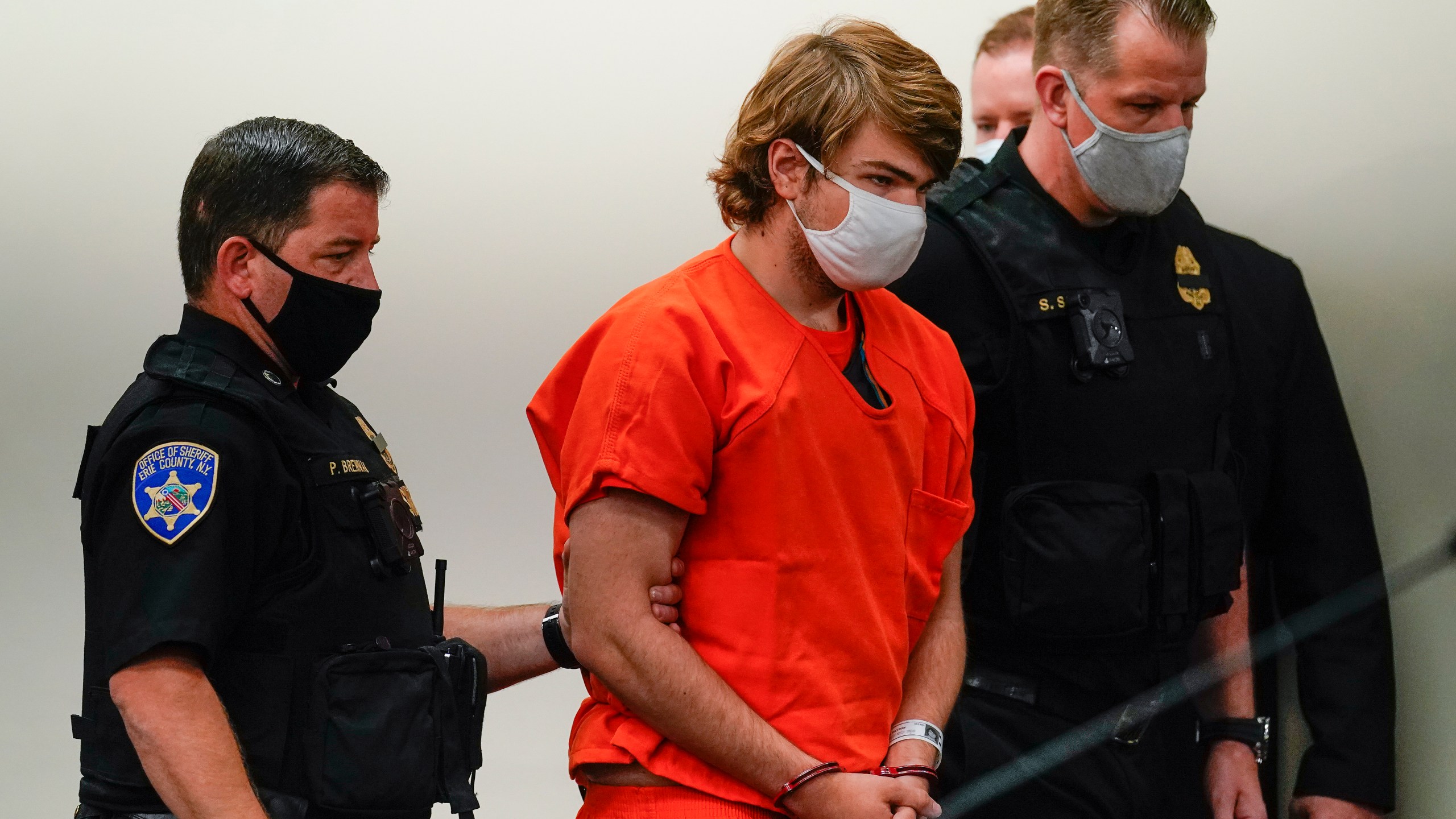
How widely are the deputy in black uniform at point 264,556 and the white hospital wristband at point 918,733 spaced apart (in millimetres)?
313

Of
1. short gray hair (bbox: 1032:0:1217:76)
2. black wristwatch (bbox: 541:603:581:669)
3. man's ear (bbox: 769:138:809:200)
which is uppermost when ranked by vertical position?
short gray hair (bbox: 1032:0:1217:76)

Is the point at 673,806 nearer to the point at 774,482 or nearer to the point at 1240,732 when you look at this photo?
the point at 774,482

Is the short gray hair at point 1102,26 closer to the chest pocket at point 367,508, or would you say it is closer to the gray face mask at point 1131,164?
the gray face mask at point 1131,164

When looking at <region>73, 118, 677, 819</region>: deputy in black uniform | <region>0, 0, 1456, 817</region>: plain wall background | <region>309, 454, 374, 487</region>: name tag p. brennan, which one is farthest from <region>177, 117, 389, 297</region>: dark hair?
<region>0, 0, 1456, 817</region>: plain wall background

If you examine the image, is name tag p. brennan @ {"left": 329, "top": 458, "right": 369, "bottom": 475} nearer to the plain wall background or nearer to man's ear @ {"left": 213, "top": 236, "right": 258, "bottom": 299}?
man's ear @ {"left": 213, "top": 236, "right": 258, "bottom": 299}

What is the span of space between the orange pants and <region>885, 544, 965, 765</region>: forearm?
0.17 meters

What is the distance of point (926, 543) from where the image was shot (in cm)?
140

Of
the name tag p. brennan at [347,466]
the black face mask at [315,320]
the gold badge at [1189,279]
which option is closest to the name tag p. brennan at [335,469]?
the name tag p. brennan at [347,466]

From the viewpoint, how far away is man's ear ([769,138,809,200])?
133cm

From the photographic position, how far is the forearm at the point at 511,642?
1.67 metres

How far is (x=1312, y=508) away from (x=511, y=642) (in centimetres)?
119

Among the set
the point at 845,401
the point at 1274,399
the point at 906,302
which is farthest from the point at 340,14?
the point at 1274,399

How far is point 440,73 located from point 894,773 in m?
1.34

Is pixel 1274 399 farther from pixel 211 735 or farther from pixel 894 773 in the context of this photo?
pixel 211 735
